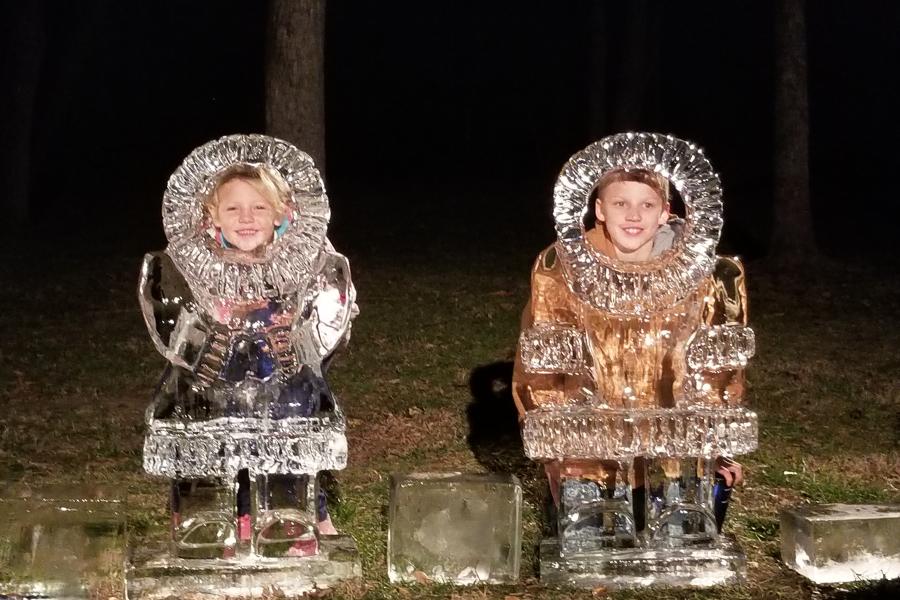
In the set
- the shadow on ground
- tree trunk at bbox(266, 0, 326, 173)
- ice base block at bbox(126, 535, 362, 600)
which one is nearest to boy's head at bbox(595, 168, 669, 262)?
ice base block at bbox(126, 535, 362, 600)

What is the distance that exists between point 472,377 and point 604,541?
3.21m

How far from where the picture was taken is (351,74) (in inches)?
914

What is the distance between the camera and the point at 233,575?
429 cm

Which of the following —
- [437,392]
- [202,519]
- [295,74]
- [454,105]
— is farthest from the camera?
[454,105]

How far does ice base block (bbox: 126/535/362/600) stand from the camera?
4270 millimetres

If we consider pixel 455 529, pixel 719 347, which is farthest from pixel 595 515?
pixel 719 347

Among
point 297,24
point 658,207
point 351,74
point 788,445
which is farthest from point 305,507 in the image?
point 351,74

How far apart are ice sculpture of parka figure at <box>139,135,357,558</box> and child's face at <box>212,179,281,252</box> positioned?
3cm

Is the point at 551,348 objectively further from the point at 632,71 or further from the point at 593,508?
the point at 632,71

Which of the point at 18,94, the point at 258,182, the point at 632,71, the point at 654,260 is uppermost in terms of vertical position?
the point at 632,71

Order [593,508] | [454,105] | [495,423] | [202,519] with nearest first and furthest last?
[202,519]
[593,508]
[495,423]
[454,105]

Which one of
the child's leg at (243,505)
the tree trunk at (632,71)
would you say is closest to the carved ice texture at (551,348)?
the child's leg at (243,505)

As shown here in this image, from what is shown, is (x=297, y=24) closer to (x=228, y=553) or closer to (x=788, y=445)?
(x=788, y=445)

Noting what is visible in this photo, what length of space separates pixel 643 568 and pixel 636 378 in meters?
0.62
